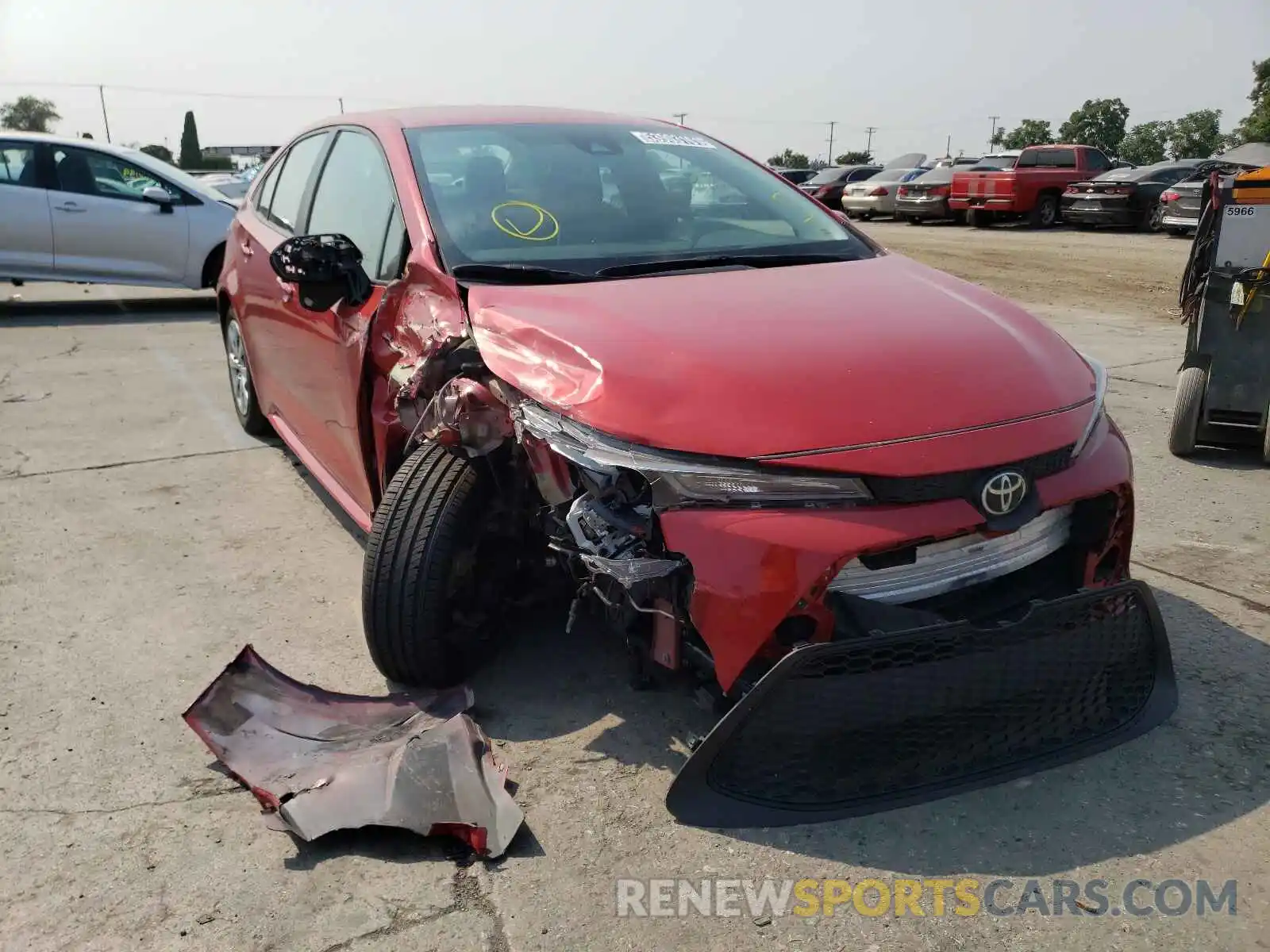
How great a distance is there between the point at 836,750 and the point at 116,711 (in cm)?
202

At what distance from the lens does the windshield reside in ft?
10.3

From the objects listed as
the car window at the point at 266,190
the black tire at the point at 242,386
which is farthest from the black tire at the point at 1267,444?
the black tire at the point at 242,386

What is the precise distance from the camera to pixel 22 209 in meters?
9.64

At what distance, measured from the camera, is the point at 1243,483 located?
4828 millimetres

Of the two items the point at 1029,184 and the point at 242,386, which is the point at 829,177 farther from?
the point at 242,386

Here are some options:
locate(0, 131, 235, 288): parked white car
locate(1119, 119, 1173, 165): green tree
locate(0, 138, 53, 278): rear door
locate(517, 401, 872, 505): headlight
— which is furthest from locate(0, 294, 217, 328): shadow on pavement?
locate(1119, 119, 1173, 165): green tree

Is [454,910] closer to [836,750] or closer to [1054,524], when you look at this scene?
[836,750]

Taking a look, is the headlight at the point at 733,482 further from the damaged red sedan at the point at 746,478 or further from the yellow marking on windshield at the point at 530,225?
the yellow marking on windshield at the point at 530,225

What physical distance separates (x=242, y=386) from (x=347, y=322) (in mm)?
2621

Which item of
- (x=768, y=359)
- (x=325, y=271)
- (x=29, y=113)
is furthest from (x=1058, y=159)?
(x=29, y=113)

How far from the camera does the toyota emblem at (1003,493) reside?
2332 millimetres

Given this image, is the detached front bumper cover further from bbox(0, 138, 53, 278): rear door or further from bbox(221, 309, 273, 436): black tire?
bbox(0, 138, 53, 278): rear door

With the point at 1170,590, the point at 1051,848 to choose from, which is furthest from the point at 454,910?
the point at 1170,590

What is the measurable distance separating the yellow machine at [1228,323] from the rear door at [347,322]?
3749mm
